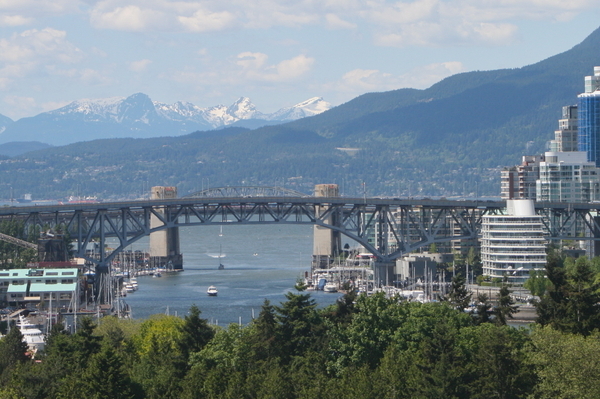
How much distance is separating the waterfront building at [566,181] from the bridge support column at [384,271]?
1586 inches

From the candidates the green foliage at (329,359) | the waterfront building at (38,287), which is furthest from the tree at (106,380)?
the waterfront building at (38,287)

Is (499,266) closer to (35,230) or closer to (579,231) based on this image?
(579,231)

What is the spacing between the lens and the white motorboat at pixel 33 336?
6994cm

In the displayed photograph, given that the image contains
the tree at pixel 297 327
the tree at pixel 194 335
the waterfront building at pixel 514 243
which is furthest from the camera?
the waterfront building at pixel 514 243

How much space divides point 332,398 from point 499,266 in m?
65.2

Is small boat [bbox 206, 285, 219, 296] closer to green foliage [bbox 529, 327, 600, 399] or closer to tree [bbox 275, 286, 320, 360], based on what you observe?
tree [bbox 275, 286, 320, 360]

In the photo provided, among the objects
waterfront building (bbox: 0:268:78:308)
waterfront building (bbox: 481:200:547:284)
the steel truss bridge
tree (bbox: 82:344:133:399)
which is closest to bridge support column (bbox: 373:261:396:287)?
the steel truss bridge

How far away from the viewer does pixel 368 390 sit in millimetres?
47500

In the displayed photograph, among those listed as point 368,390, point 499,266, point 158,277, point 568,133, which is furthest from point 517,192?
point 368,390

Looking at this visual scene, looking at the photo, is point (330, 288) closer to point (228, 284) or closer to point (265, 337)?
point (228, 284)

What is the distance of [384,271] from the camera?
125625 millimetres

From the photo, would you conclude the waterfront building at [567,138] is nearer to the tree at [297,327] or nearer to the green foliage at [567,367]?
the tree at [297,327]

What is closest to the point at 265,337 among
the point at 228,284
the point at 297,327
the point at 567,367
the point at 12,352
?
the point at 297,327

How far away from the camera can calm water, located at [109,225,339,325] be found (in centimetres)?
9850
